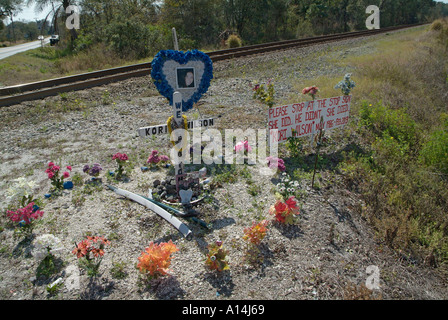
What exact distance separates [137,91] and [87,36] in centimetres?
1187

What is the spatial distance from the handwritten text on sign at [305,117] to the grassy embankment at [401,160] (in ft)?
2.46

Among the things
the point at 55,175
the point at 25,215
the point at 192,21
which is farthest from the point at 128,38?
the point at 25,215

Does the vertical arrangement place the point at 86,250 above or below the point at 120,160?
below

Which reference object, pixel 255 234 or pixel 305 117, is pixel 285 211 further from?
pixel 305 117

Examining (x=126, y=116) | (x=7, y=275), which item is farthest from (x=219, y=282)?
(x=126, y=116)

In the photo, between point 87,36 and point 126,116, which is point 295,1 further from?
point 126,116

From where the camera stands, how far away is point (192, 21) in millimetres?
22578

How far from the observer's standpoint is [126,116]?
813cm

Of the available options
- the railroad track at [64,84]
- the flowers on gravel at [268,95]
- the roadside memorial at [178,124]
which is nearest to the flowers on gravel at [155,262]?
the roadside memorial at [178,124]

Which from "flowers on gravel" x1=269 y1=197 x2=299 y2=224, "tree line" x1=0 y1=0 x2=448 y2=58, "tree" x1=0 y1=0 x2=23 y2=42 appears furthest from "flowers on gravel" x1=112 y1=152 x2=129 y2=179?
"tree" x1=0 y1=0 x2=23 y2=42

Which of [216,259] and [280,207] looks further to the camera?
[280,207]

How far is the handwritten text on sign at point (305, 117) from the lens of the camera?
5930 millimetres

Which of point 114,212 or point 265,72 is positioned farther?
point 265,72

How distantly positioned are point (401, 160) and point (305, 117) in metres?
2.46
